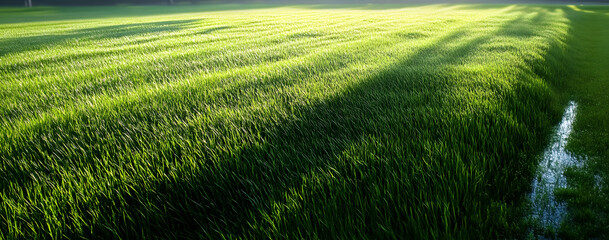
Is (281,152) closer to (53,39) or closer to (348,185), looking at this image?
(348,185)

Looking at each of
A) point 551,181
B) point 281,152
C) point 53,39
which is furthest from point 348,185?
point 53,39

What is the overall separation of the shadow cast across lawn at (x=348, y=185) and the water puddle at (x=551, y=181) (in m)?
0.12

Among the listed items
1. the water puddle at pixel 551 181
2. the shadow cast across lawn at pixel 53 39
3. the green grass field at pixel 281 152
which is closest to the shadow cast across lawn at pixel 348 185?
the green grass field at pixel 281 152

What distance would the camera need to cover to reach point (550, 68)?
4.37 meters

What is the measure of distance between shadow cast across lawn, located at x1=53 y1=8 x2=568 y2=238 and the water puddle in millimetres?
120

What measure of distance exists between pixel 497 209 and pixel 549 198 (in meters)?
0.47

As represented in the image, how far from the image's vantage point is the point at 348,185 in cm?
139

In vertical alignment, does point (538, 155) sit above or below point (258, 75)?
below

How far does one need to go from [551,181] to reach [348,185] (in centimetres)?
133

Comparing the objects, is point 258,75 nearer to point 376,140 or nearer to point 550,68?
point 376,140

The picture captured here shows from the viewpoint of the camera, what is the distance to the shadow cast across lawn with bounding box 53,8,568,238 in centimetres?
121

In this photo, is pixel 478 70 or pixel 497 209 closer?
pixel 497 209

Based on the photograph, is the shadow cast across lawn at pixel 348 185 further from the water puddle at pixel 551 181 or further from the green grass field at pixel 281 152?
the water puddle at pixel 551 181

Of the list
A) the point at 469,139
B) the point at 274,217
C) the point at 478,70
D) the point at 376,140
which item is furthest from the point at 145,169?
the point at 478,70
